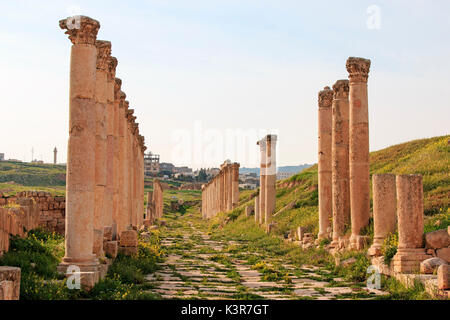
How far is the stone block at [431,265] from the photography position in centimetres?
1297

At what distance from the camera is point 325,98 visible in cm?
2325

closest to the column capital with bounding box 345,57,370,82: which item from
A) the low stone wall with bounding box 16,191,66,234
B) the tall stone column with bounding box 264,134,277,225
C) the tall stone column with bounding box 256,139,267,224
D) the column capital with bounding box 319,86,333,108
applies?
the column capital with bounding box 319,86,333,108

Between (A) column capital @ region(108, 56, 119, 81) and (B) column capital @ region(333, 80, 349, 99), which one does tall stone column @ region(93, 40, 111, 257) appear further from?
(B) column capital @ region(333, 80, 349, 99)

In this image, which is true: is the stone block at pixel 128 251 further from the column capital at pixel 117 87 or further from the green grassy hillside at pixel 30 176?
the green grassy hillside at pixel 30 176

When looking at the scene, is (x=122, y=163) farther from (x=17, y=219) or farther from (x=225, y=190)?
(x=225, y=190)

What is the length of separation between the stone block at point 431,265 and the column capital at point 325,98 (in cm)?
1105

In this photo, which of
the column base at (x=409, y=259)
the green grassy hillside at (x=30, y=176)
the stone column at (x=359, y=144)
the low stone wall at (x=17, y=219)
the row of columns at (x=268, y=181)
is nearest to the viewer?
the low stone wall at (x=17, y=219)

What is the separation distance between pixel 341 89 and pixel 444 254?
8472 mm

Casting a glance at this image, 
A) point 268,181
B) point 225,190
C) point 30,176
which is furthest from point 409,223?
point 30,176

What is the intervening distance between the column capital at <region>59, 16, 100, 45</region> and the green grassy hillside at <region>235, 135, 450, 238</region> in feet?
32.7

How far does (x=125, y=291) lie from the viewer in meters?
12.0

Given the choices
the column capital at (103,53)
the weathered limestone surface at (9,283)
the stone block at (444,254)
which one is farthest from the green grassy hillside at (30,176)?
the weathered limestone surface at (9,283)

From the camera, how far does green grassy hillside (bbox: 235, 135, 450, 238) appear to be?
1766cm
